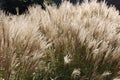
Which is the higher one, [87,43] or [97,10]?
[97,10]

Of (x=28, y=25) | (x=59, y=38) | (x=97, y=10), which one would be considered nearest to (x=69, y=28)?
(x=59, y=38)

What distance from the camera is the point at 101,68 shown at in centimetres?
439

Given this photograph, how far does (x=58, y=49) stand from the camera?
4.37 meters

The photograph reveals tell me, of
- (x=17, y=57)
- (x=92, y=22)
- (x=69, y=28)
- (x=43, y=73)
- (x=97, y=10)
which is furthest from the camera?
(x=97, y=10)

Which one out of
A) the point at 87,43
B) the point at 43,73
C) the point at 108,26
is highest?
the point at 108,26

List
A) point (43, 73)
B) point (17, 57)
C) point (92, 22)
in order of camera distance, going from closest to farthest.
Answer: point (17, 57), point (43, 73), point (92, 22)

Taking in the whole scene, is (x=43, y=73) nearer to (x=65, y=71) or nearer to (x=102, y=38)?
(x=65, y=71)

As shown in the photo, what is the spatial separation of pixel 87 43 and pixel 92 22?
661mm

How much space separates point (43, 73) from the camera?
419 centimetres

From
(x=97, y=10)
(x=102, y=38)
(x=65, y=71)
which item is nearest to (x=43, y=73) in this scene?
(x=65, y=71)

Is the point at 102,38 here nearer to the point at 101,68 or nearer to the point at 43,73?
the point at 101,68

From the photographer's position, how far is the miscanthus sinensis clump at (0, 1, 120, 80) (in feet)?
12.5

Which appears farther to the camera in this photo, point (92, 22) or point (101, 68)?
point (92, 22)

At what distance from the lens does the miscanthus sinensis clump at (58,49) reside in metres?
3.80
